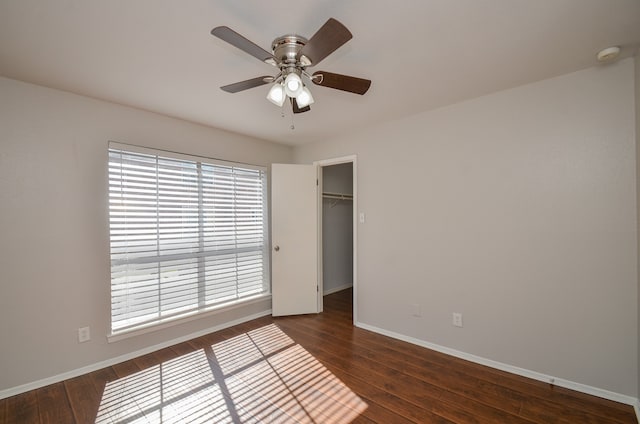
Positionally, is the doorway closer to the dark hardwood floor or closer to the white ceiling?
the dark hardwood floor

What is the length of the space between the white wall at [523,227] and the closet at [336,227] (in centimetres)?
166

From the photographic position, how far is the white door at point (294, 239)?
3.78 meters

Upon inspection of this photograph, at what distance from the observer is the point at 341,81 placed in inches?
67.4

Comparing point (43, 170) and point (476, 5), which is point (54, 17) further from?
point (476, 5)

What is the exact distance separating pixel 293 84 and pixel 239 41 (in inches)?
14.1

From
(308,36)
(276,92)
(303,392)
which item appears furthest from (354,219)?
(308,36)

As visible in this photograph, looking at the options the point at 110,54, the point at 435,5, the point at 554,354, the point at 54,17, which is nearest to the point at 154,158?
the point at 110,54

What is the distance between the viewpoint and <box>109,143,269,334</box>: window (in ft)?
8.70

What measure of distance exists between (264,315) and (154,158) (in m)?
Result: 2.41

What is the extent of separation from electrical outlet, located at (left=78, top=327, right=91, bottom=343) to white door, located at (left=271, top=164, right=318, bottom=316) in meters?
1.95

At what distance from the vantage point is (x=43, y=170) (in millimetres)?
2266

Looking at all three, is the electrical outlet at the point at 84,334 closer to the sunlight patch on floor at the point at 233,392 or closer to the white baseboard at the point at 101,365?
the white baseboard at the point at 101,365

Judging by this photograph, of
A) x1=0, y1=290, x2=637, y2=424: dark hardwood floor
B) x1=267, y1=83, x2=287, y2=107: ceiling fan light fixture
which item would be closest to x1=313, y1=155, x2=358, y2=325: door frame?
x1=0, y1=290, x2=637, y2=424: dark hardwood floor

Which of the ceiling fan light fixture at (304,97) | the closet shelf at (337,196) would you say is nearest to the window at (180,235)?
the closet shelf at (337,196)
